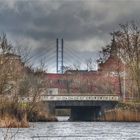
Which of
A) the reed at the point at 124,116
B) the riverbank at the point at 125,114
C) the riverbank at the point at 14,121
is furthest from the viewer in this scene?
the riverbank at the point at 125,114

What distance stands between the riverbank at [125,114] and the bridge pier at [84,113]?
36.3ft

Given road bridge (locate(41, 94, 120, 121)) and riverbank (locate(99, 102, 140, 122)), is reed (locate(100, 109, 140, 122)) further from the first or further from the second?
road bridge (locate(41, 94, 120, 121))

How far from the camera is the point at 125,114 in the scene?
7569cm

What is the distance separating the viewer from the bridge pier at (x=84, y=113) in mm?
94156

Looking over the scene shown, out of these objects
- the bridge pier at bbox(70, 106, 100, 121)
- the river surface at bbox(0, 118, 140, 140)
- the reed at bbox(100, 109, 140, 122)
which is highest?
the bridge pier at bbox(70, 106, 100, 121)

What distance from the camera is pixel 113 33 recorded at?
3435 inches

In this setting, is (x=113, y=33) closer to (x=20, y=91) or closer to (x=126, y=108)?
(x=126, y=108)

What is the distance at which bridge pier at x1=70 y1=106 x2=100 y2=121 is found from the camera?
309ft

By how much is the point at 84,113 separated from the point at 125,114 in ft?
84.8

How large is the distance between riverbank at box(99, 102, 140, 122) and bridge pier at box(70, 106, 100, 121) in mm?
11068

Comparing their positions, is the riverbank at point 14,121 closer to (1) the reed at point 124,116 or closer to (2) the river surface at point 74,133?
(2) the river surface at point 74,133

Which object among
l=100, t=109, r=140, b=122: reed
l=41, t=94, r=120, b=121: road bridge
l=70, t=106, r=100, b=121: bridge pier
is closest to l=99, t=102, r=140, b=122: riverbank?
l=100, t=109, r=140, b=122: reed


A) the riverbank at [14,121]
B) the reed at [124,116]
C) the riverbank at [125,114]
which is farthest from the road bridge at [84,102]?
the riverbank at [14,121]

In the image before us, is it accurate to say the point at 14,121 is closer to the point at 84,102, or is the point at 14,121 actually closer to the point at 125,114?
the point at 125,114
